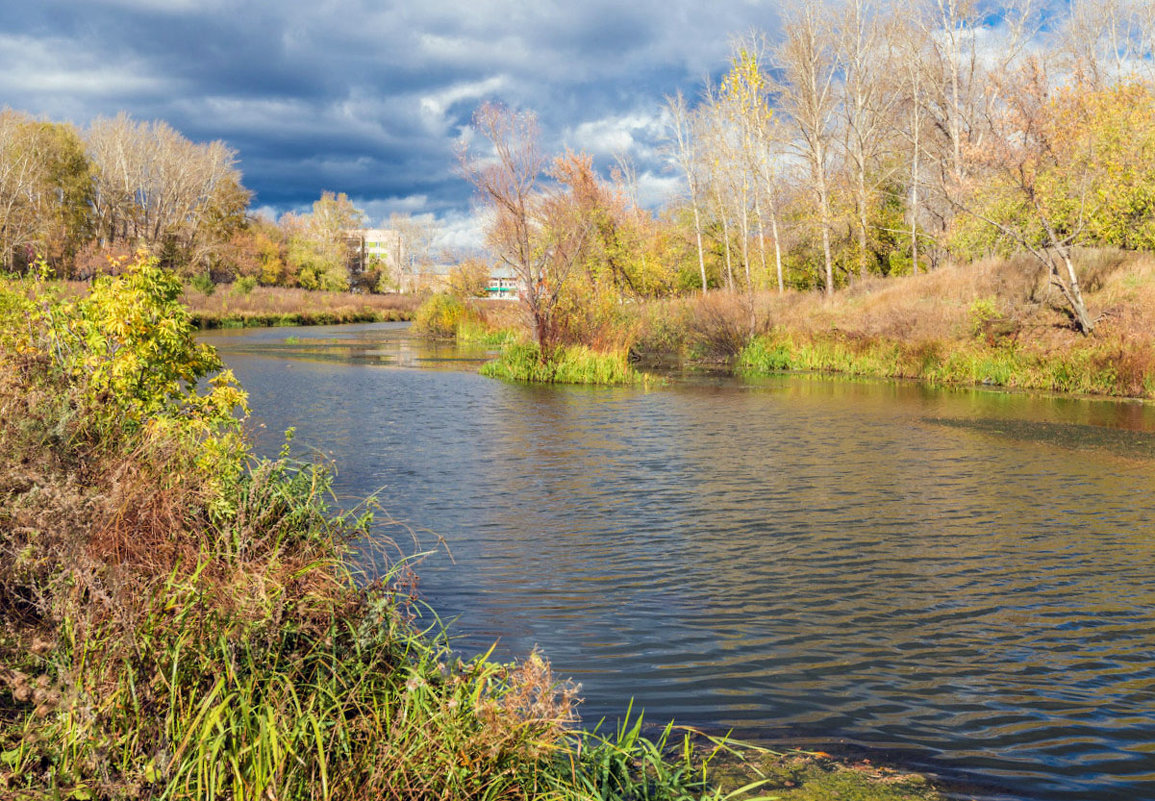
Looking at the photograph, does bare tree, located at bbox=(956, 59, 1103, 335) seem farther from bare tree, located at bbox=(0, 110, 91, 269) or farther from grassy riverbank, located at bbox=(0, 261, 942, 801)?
bare tree, located at bbox=(0, 110, 91, 269)

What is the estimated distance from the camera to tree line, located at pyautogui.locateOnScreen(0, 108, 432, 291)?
57781 millimetres

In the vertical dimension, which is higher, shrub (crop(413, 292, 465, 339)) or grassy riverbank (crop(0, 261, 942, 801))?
shrub (crop(413, 292, 465, 339))

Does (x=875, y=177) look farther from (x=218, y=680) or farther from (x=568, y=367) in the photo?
(x=218, y=680)

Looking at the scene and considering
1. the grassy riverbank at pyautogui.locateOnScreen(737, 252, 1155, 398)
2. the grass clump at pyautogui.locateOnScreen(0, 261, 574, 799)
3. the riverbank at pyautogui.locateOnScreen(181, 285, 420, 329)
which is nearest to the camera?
the grass clump at pyautogui.locateOnScreen(0, 261, 574, 799)

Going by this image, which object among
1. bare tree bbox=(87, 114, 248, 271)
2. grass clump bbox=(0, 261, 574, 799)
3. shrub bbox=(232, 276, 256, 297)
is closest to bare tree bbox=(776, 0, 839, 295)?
grass clump bbox=(0, 261, 574, 799)

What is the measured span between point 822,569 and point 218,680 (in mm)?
5213

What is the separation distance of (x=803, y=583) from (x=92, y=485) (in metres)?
5.11

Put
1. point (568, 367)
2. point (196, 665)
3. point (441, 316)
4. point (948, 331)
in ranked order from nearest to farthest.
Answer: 1. point (196, 665)
2. point (568, 367)
3. point (948, 331)
4. point (441, 316)

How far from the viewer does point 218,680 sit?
3178mm

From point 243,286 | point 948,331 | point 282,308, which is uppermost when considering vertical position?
point 243,286

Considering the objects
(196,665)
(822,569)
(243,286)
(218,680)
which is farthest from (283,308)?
(218,680)

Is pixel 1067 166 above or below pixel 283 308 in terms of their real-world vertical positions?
below

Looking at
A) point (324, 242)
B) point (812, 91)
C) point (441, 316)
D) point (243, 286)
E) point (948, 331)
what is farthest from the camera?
point (324, 242)

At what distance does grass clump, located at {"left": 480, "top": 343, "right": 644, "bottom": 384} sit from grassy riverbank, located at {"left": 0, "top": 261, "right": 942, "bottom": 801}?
1774 centimetres
